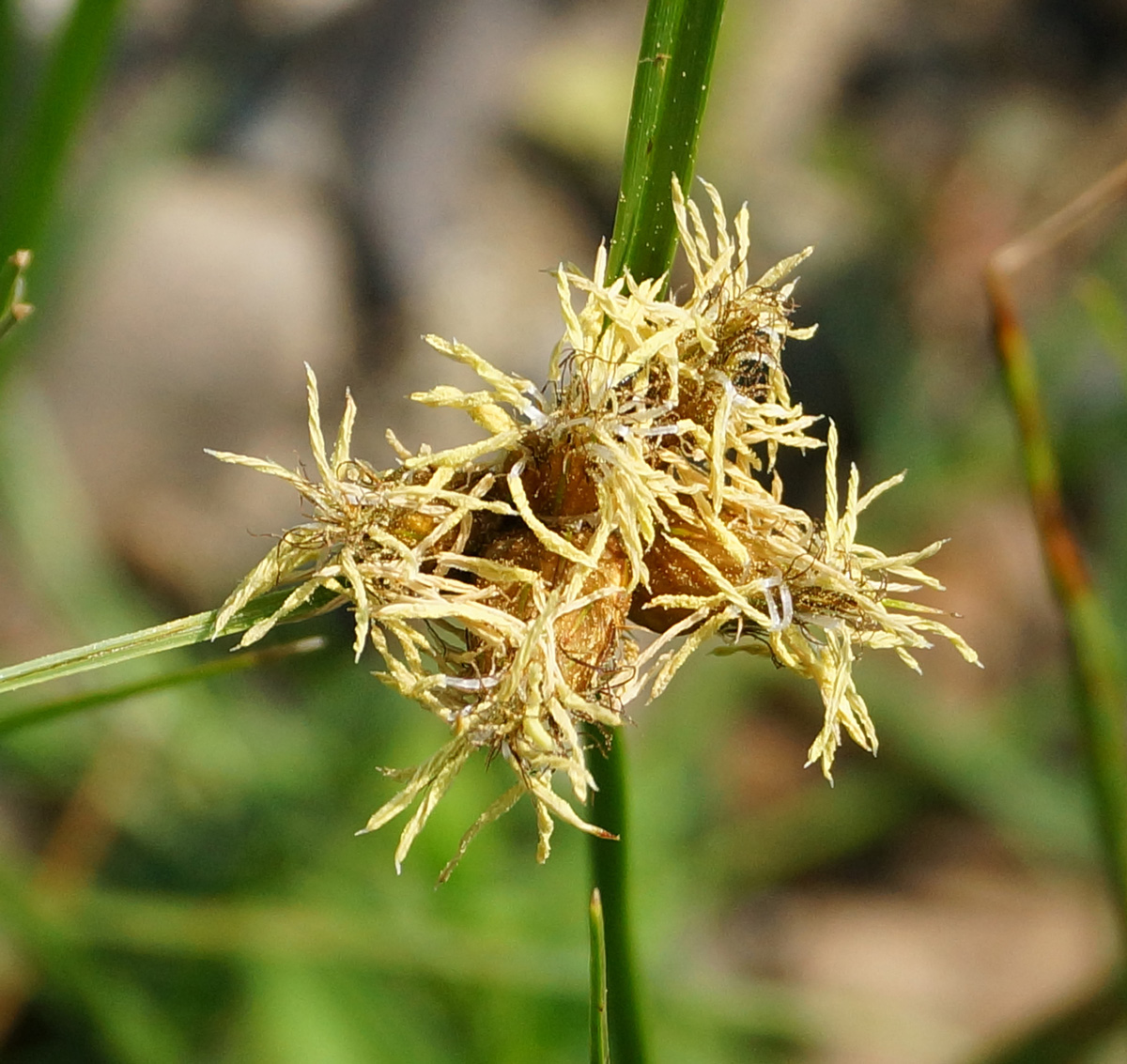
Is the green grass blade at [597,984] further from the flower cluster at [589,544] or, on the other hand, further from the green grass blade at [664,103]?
the green grass blade at [664,103]

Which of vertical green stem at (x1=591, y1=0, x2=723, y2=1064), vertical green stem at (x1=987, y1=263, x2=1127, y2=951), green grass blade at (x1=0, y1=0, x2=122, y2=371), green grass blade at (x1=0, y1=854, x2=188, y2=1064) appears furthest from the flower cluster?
green grass blade at (x1=0, y1=854, x2=188, y2=1064)

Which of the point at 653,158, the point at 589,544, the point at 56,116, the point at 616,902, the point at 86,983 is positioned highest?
the point at 56,116

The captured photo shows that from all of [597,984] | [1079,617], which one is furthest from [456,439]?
[597,984]

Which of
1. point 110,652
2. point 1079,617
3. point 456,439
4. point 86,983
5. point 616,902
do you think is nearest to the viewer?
point 110,652

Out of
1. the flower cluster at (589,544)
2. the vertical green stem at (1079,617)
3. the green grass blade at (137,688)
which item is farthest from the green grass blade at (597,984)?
the vertical green stem at (1079,617)

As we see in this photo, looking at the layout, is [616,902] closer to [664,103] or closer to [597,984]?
[597,984]

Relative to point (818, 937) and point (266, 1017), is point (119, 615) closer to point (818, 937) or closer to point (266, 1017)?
point (266, 1017)

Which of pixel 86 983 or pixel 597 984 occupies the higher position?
pixel 597 984
